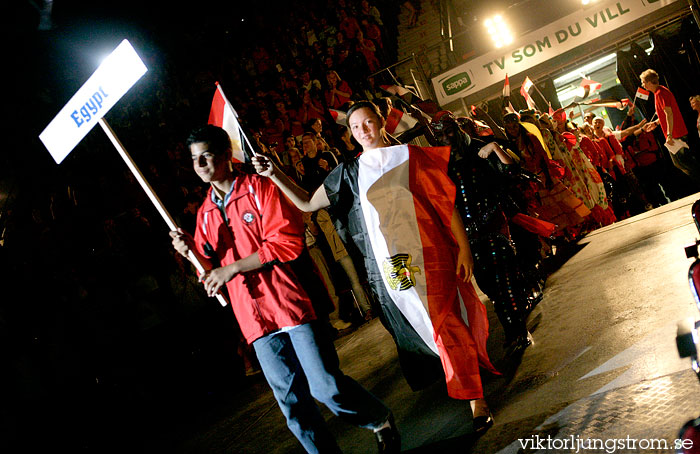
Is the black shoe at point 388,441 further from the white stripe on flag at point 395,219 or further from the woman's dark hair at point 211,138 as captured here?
the woman's dark hair at point 211,138

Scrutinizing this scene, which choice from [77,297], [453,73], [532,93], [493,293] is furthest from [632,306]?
[532,93]

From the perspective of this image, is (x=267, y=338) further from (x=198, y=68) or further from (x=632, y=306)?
(x=198, y=68)

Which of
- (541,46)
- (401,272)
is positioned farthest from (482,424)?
(541,46)

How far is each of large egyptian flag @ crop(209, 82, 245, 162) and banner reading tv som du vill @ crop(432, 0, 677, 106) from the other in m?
8.17

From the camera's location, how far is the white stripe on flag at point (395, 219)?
2859 millimetres

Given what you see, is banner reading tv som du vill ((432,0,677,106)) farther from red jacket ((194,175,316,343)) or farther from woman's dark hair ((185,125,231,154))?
red jacket ((194,175,316,343))

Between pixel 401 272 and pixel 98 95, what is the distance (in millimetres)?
2370

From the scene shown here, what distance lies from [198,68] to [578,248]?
1021 centimetres

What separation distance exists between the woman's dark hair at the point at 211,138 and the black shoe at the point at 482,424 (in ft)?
7.25

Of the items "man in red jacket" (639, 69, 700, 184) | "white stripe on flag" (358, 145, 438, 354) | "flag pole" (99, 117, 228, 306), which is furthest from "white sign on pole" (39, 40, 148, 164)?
"man in red jacket" (639, 69, 700, 184)

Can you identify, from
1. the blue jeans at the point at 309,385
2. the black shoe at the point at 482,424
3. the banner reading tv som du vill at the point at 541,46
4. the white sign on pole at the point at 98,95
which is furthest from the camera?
the banner reading tv som du vill at the point at 541,46

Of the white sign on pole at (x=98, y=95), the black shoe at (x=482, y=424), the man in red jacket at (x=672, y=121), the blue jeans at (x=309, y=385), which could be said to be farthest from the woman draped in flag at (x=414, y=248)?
the man in red jacket at (x=672, y=121)

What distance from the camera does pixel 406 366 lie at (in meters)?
3.02

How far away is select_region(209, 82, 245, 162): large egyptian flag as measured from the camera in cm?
322
